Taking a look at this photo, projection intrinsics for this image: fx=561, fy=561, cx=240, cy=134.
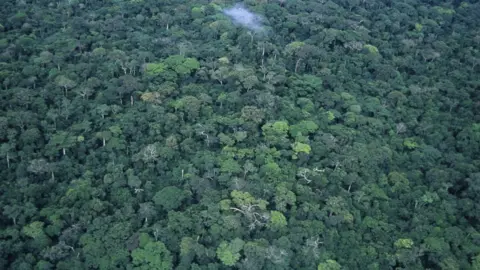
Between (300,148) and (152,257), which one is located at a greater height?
(300,148)

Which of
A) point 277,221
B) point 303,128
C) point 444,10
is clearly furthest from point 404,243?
point 444,10

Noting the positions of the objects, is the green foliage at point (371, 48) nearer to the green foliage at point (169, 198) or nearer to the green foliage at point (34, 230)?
the green foliage at point (169, 198)

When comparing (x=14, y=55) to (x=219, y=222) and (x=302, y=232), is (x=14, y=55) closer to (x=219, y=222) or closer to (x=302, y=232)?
(x=219, y=222)

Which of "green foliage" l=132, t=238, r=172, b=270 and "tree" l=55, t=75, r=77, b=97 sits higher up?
"tree" l=55, t=75, r=77, b=97

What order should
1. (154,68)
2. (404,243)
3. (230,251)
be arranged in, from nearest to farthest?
1. (230,251)
2. (404,243)
3. (154,68)

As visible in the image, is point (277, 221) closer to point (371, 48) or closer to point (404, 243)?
point (404, 243)

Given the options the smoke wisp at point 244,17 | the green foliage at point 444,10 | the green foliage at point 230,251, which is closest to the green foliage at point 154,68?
the smoke wisp at point 244,17

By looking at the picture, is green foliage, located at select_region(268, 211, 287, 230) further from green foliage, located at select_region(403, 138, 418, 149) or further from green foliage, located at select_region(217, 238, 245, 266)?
green foliage, located at select_region(403, 138, 418, 149)

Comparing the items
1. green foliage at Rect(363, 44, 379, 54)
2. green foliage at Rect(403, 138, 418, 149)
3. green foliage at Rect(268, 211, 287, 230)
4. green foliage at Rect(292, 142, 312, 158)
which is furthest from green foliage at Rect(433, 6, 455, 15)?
green foliage at Rect(268, 211, 287, 230)
